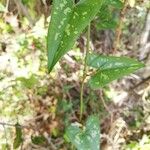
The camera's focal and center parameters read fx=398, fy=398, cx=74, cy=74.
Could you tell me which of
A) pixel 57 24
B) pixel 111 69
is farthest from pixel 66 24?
pixel 111 69

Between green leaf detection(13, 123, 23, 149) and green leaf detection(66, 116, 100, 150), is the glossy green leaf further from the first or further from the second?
green leaf detection(13, 123, 23, 149)

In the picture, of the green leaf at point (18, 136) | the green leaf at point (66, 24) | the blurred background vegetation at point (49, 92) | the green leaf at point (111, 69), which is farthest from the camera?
the blurred background vegetation at point (49, 92)

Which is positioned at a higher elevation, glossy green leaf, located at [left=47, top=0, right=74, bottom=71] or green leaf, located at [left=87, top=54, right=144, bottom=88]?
glossy green leaf, located at [left=47, top=0, right=74, bottom=71]

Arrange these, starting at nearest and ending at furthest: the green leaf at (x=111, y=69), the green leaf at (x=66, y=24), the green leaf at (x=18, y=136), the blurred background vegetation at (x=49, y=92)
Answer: the green leaf at (x=66, y=24)
the green leaf at (x=111, y=69)
the green leaf at (x=18, y=136)
the blurred background vegetation at (x=49, y=92)

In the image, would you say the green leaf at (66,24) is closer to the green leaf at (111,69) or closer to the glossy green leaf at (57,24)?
the glossy green leaf at (57,24)

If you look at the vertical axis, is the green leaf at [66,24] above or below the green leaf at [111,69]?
above

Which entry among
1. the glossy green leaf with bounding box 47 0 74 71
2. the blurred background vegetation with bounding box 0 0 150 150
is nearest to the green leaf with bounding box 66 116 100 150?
the glossy green leaf with bounding box 47 0 74 71

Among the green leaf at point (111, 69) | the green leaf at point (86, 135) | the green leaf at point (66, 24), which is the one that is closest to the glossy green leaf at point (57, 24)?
the green leaf at point (66, 24)
